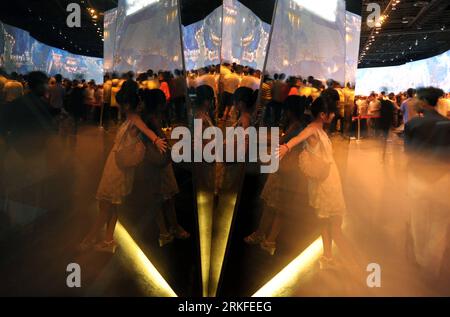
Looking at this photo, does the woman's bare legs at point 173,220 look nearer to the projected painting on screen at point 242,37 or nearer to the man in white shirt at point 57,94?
the man in white shirt at point 57,94

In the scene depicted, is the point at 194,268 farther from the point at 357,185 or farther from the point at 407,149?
the point at 407,149

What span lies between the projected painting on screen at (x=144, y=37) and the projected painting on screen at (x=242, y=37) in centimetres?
38

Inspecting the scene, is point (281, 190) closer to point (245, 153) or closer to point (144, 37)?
point (245, 153)

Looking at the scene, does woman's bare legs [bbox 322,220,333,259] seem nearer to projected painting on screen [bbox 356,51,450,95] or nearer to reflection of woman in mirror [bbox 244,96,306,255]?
reflection of woman in mirror [bbox 244,96,306,255]

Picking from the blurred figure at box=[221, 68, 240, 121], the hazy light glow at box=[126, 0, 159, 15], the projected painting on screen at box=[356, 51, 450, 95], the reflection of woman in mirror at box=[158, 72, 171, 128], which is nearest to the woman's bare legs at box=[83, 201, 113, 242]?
the reflection of woman in mirror at box=[158, 72, 171, 128]

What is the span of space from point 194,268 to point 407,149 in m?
1.39

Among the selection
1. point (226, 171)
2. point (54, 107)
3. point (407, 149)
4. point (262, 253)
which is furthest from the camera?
point (226, 171)

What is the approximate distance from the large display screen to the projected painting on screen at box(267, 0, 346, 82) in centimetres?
104

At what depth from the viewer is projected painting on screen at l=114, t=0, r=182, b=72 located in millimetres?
1766

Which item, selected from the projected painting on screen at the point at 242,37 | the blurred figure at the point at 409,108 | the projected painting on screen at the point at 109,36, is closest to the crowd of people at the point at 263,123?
the blurred figure at the point at 409,108

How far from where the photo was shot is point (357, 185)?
1.97 meters

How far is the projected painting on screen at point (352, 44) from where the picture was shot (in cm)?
181

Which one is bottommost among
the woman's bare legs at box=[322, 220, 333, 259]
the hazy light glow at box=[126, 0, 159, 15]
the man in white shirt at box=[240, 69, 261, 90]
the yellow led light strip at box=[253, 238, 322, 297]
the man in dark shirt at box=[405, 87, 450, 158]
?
the yellow led light strip at box=[253, 238, 322, 297]
